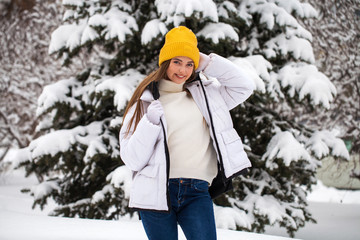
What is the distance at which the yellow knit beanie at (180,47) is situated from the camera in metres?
1.98

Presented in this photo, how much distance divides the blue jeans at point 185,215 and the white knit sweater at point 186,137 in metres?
0.06

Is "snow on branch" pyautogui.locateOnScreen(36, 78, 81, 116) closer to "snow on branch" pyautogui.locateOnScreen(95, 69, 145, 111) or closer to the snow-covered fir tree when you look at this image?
"snow on branch" pyautogui.locateOnScreen(95, 69, 145, 111)

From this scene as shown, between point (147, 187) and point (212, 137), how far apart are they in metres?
0.45

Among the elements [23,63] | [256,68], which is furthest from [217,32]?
[23,63]

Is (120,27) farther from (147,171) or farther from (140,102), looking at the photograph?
(147,171)

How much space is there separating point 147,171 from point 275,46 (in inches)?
148

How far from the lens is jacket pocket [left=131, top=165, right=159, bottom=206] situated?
1.81m

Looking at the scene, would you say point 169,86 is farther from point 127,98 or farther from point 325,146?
point 325,146

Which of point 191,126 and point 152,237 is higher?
point 191,126

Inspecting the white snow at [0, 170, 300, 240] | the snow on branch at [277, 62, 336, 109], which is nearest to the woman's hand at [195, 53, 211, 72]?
the white snow at [0, 170, 300, 240]

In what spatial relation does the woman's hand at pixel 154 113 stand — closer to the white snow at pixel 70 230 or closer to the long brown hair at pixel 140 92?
the long brown hair at pixel 140 92

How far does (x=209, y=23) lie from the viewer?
183 inches

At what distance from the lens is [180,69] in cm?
200

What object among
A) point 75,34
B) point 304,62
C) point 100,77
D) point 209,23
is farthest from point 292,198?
point 75,34
